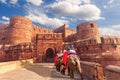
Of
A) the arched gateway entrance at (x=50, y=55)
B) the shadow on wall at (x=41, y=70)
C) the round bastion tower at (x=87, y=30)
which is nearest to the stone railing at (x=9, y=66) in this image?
the shadow on wall at (x=41, y=70)

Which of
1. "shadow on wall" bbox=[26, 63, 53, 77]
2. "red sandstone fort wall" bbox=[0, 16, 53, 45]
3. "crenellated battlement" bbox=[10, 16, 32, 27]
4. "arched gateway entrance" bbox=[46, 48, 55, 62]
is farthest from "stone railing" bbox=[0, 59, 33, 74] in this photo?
"crenellated battlement" bbox=[10, 16, 32, 27]

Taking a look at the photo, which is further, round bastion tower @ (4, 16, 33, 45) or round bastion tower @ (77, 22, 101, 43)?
round bastion tower @ (4, 16, 33, 45)

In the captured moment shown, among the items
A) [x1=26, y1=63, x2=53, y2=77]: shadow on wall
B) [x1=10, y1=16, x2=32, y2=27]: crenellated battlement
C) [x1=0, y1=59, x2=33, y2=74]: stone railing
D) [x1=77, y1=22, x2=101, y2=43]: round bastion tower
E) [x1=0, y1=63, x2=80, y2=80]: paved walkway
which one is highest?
[x1=10, y1=16, x2=32, y2=27]: crenellated battlement

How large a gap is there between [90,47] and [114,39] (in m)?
2.68

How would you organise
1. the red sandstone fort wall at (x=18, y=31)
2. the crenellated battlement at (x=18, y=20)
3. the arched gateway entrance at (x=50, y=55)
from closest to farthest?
1. the arched gateway entrance at (x=50, y=55)
2. the red sandstone fort wall at (x=18, y=31)
3. the crenellated battlement at (x=18, y=20)

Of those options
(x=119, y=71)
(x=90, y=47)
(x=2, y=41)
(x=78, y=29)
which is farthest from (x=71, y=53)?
(x=2, y=41)

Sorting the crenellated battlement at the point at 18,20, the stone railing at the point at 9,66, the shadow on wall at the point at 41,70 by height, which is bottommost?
the shadow on wall at the point at 41,70

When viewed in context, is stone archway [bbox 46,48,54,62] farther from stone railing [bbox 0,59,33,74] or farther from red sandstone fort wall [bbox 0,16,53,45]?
red sandstone fort wall [bbox 0,16,53,45]

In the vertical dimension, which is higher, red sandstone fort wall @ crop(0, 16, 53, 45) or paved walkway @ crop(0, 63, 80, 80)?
red sandstone fort wall @ crop(0, 16, 53, 45)

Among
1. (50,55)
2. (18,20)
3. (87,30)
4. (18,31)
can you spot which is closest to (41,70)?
(50,55)

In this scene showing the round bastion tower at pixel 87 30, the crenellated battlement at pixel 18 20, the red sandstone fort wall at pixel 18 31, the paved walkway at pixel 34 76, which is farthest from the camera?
A: the crenellated battlement at pixel 18 20

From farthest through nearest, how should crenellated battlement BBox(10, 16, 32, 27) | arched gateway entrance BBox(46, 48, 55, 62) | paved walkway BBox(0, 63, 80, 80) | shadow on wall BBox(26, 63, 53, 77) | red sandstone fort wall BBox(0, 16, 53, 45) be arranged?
crenellated battlement BBox(10, 16, 32, 27)
red sandstone fort wall BBox(0, 16, 53, 45)
arched gateway entrance BBox(46, 48, 55, 62)
shadow on wall BBox(26, 63, 53, 77)
paved walkway BBox(0, 63, 80, 80)

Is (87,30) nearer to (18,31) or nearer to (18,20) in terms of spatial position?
(18,31)

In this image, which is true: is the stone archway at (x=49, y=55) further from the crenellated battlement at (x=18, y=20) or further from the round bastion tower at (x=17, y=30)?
the crenellated battlement at (x=18, y=20)
